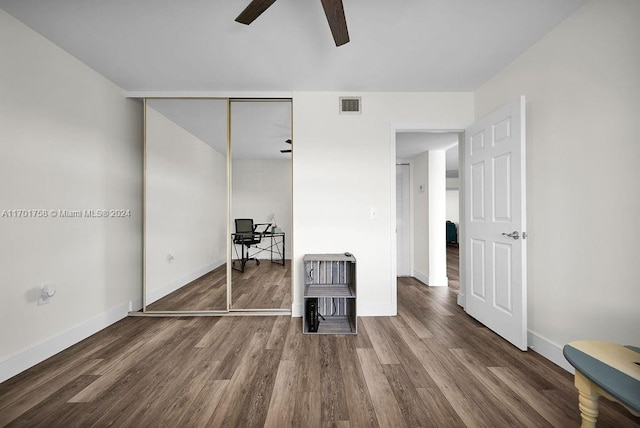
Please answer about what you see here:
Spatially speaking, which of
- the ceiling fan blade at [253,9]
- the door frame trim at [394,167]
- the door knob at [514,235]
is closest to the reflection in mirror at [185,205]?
the ceiling fan blade at [253,9]

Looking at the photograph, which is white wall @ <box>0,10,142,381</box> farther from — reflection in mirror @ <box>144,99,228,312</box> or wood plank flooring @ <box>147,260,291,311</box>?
wood plank flooring @ <box>147,260,291,311</box>

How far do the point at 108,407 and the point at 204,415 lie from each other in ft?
1.94

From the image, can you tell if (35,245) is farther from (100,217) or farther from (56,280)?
(100,217)

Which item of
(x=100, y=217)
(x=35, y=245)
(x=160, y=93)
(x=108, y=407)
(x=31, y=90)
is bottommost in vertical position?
(x=108, y=407)

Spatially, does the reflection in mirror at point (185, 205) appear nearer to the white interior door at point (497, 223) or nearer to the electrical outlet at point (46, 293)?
the electrical outlet at point (46, 293)

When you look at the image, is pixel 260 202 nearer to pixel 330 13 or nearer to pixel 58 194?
pixel 58 194

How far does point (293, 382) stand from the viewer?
174cm

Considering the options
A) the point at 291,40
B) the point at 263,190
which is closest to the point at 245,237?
the point at 263,190

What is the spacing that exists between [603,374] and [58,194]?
359cm

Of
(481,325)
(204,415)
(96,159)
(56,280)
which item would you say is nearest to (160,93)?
(96,159)

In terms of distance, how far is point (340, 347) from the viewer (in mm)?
2207

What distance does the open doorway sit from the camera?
4.17 metres

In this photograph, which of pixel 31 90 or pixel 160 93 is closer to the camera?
pixel 31 90

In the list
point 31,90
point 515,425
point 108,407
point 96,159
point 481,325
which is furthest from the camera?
point 481,325
